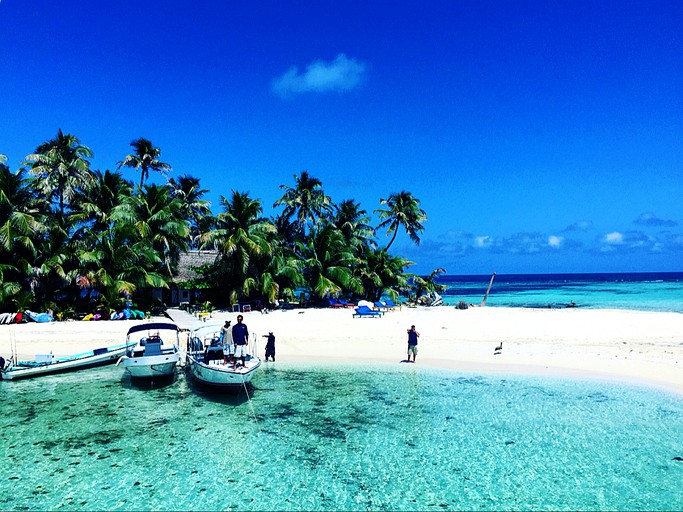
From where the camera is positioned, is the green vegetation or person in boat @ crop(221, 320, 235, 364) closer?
person in boat @ crop(221, 320, 235, 364)

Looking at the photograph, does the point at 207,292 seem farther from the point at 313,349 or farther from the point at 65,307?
the point at 313,349

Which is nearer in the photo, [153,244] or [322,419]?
[322,419]

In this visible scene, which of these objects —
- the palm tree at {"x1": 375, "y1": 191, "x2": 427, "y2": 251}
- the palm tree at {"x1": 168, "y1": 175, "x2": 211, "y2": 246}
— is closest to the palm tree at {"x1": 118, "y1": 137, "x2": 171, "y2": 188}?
the palm tree at {"x1": 168, "y1": 175, "x2": 211, "y2": 246}

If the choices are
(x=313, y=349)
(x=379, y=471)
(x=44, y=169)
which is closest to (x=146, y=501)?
(x=379, y=471)

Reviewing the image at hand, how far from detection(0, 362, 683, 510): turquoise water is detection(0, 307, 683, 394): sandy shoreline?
7.01ft

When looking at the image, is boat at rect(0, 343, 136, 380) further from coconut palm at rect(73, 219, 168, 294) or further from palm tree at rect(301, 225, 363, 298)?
palm tree at rect(301, 225, 363, 298)

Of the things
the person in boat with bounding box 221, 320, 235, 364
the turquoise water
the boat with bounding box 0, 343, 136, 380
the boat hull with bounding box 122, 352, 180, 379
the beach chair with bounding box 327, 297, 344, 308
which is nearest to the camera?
the turquoise water

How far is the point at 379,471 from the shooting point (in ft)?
31.2

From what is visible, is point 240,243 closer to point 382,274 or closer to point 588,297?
point 382,274

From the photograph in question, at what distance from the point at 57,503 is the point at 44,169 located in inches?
1265

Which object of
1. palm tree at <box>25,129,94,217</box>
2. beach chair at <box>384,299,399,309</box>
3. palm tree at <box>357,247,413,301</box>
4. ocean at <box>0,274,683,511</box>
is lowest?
ocean at <box>0,274,683,511</box>

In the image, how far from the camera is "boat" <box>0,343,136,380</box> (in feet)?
57.2

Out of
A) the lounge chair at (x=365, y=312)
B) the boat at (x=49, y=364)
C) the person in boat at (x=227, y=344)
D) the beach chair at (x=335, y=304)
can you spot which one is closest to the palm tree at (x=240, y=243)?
the beach chair at (x=335, y=304)

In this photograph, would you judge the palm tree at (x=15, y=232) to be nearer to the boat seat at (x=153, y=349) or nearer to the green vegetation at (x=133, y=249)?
the green vegetation at (x=133, y=249)
